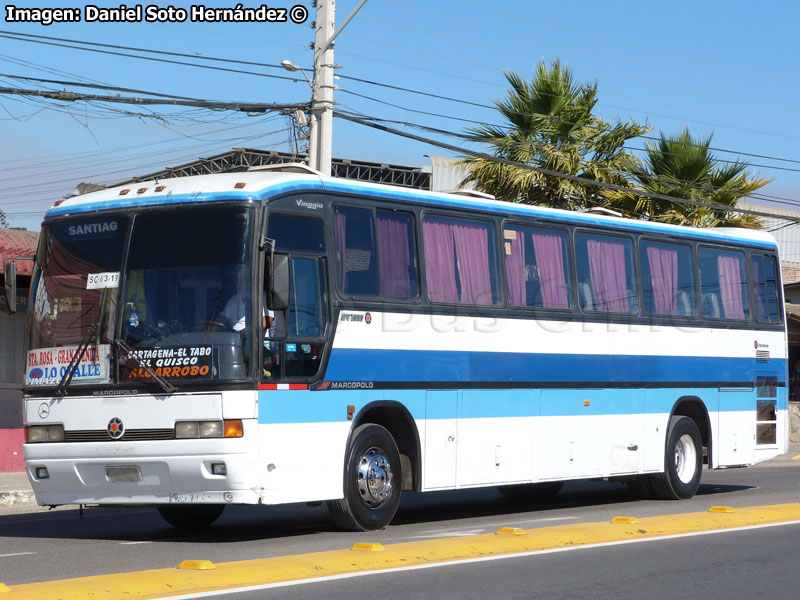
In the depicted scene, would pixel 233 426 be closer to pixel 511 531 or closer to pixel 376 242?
pixel 376 242

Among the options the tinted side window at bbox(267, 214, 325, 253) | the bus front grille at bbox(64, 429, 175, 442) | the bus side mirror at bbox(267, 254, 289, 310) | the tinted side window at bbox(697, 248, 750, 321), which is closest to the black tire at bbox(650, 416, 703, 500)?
the tinted side window at bbox(697, 248, 750, 321)

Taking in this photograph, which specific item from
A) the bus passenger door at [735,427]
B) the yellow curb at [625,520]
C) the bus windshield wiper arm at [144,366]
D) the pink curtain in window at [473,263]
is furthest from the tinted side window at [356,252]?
the bus passenger door at [735,427]

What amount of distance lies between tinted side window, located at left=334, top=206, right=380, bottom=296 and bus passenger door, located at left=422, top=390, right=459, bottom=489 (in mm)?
1438

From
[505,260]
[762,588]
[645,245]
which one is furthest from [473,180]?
[762,588]

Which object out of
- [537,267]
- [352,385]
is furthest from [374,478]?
[537,267]

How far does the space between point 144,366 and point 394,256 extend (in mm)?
2899

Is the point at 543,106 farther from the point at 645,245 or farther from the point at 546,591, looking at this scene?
the point at 546,591

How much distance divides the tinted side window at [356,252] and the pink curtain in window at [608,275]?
12.7ft

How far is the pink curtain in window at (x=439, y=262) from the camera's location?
1312 cm

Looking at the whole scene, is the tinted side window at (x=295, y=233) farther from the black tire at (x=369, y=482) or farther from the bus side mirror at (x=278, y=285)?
the black tire at (x=369, y=482)

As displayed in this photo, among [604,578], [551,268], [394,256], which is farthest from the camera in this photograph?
[551,268]

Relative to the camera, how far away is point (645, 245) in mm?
16359

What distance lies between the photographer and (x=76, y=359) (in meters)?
11.6

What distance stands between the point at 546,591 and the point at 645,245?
848cm
